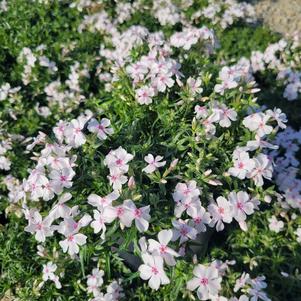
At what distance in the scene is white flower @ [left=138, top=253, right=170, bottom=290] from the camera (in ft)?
6.88

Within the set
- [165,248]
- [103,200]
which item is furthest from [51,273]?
[165,248]

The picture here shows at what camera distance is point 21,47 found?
4.18 m

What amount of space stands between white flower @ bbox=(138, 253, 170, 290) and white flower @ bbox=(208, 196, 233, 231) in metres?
0.41

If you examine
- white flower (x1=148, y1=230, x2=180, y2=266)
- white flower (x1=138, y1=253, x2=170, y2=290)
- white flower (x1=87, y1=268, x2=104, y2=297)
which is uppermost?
white flower (x1=148, y1=230, x2=180, y2=266)

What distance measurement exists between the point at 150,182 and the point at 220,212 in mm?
415

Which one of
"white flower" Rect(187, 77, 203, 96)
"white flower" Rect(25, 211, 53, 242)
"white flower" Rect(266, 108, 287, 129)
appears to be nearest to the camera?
"white flower" Rect(25, 211, 53, 242)

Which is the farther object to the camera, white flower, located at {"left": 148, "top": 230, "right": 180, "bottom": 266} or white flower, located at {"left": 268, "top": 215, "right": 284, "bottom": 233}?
white flower, located at {"left": 268, "top": 215, "right": 284, "bottom": 233}

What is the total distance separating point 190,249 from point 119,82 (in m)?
1.13

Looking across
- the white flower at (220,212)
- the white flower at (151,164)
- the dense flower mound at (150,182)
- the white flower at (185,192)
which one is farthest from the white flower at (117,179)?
the white flower at (220,212)

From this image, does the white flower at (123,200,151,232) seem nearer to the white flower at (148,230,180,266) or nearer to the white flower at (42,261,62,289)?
the white flower at (148,230,180,266)

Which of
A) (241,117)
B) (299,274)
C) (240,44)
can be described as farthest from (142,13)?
(299,274)

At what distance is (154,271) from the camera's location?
2.12 meters

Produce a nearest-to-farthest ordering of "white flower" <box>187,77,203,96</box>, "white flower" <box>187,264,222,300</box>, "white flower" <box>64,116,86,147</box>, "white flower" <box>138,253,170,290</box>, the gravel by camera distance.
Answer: "white flower" <box>138,253,170,290</box>, "white flower" <box>187,264,222,300</box>, "white flower" <box>64,116,86,147</box>, "white flower" <box>187,77,203,96</box>, the gravel

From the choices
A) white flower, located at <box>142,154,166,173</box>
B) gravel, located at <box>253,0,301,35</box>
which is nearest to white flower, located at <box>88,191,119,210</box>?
white flower, located at <box>142,154,166,173</box>
